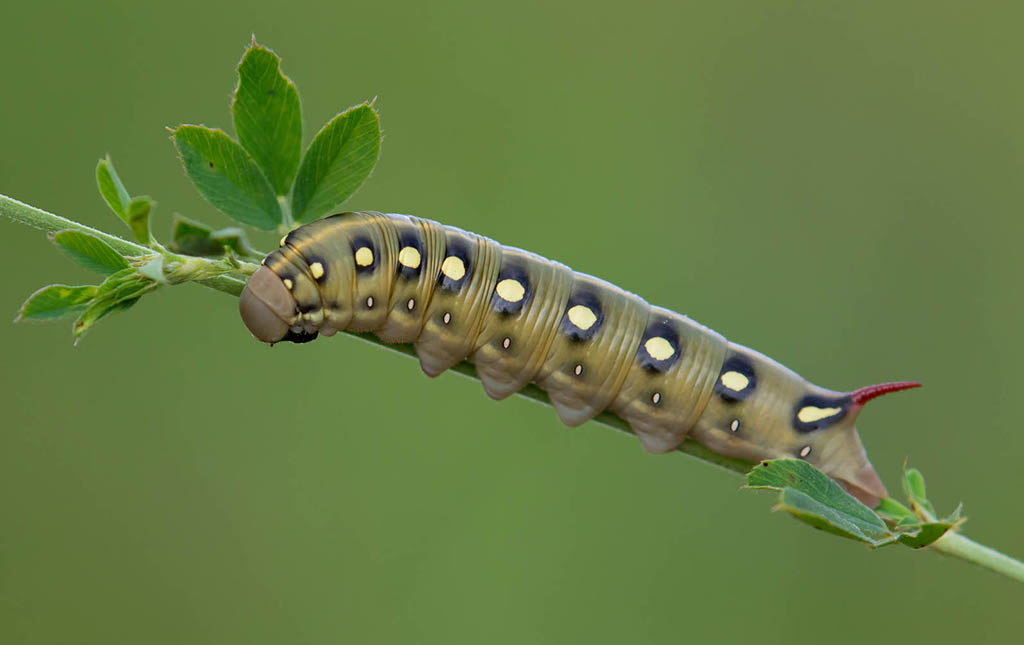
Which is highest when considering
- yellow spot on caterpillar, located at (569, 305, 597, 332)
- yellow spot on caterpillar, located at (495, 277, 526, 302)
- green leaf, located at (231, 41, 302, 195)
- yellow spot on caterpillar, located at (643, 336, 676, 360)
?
green leaf, located at (231, 41, 302, 195)

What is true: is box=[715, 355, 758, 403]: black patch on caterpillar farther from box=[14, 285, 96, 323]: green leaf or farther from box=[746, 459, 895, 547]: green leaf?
box=[14, 285, 96, 323]: green leaf

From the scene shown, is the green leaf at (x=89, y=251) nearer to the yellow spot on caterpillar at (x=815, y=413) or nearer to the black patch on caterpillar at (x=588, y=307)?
the black patch on caterpillar at (x=588, y=307)

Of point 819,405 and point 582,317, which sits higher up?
point 582,317

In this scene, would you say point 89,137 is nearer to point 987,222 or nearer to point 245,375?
point 245,375

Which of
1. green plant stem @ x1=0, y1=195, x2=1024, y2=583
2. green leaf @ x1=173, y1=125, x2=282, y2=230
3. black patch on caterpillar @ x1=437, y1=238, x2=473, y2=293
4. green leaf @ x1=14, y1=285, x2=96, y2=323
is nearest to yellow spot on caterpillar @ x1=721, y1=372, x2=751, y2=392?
green plant stem @ x1=0, y1=195, x2=1024, y2=583

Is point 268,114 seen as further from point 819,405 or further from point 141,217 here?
point 819,405

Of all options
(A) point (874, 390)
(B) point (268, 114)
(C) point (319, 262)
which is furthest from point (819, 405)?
(B) point (268, 114)
